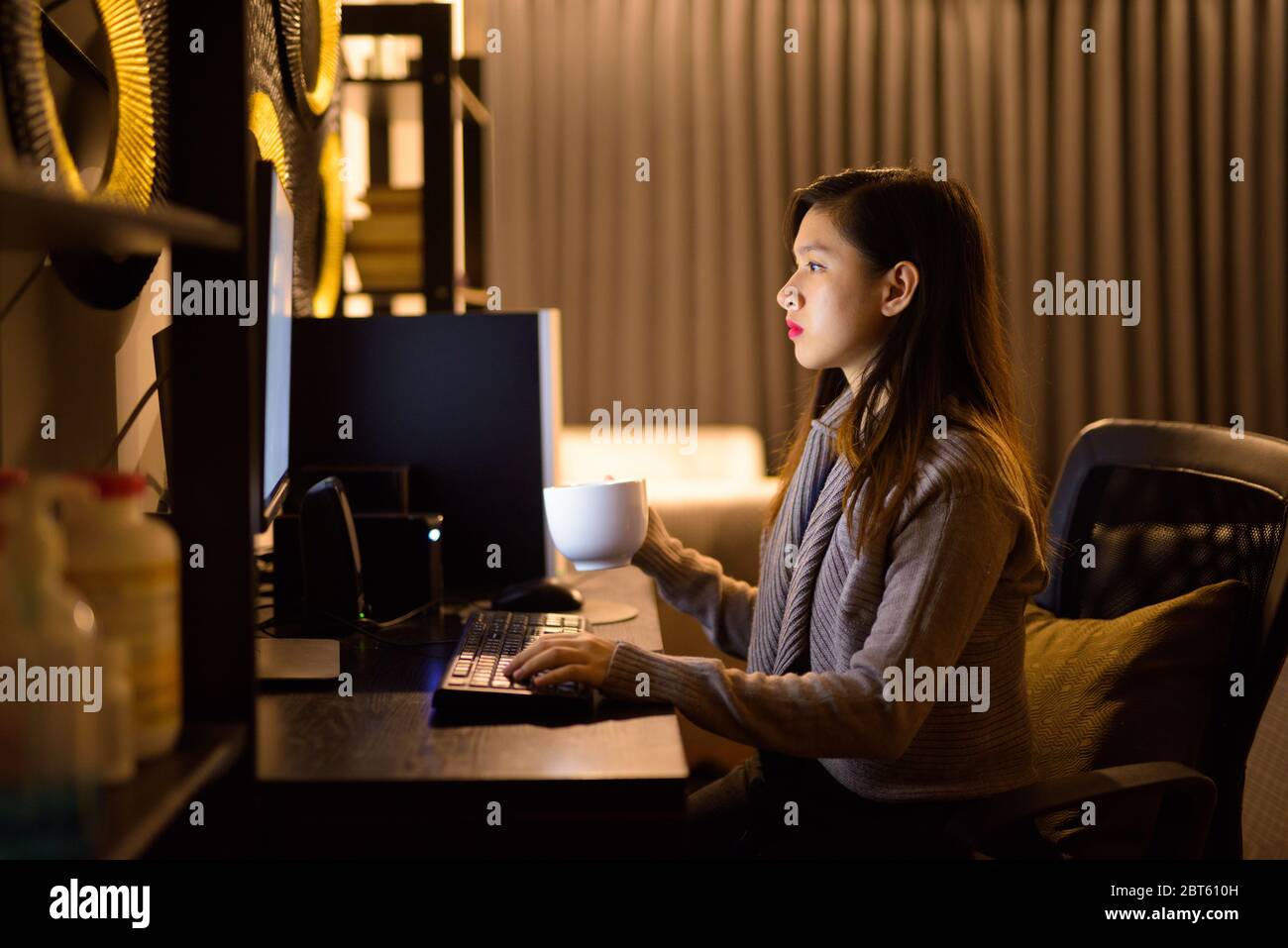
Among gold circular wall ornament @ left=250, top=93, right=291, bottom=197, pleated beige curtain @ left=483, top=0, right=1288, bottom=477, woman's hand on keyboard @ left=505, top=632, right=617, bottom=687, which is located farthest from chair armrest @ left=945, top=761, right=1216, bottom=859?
pleated beige curtain @ left=483, top=0, right=1288, bottom=477

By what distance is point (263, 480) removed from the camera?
120 centimetres

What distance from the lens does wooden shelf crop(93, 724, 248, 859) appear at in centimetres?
63

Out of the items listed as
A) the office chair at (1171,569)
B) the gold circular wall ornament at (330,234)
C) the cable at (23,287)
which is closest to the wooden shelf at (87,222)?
the cable at (23,287)

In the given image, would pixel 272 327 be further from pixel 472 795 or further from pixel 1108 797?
pixel 1108 797

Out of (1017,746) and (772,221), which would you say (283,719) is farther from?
(772,221)

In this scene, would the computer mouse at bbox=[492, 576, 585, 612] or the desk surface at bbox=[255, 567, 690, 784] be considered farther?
the computer mouse at bbox=[492, 576, 585, 612]

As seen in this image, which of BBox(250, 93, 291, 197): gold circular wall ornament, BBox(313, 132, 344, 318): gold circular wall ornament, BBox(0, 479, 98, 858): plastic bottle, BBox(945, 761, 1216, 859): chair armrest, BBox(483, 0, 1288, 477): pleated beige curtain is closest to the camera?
BBox(0, 479, 98, 858): plastic bottle

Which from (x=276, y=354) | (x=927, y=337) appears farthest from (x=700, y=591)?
(x=276, y=354)

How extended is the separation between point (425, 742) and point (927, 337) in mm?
693

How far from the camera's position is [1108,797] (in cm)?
101

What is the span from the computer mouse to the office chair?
0.61 meters

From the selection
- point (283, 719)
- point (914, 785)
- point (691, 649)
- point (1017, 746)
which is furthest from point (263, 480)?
point (691, 649)

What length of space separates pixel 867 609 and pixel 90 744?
74 cm

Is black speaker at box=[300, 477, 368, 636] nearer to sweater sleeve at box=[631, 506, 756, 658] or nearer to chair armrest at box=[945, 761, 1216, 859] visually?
sweater sleeve at box=[631, 506, 756, 658]
